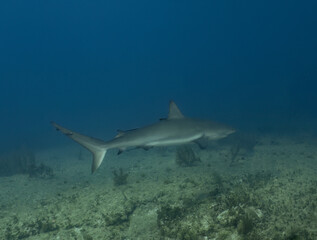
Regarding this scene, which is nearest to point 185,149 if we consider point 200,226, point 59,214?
point 59,214

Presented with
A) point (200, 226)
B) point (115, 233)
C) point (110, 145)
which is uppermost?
point (110, 145)

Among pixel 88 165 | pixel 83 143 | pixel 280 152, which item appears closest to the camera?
pixel 83 143

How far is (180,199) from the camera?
22.4 feet

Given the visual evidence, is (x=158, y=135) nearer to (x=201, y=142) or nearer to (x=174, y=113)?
(x=174, y=113)

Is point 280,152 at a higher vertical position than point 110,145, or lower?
lower

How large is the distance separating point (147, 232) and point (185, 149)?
21.9ft

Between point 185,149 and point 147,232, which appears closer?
point 147,232

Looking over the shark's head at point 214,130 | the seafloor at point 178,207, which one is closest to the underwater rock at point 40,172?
the seafloor at point 178,207

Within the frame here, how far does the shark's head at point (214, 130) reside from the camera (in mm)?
8742

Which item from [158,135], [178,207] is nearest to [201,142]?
[158,135]

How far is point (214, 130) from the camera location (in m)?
8.89

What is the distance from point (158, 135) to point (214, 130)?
231 cm

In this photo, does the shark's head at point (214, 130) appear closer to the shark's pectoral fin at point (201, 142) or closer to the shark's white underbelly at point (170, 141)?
the shark's pectoral fin at point (201, 142)

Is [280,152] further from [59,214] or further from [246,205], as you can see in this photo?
[59,214]
